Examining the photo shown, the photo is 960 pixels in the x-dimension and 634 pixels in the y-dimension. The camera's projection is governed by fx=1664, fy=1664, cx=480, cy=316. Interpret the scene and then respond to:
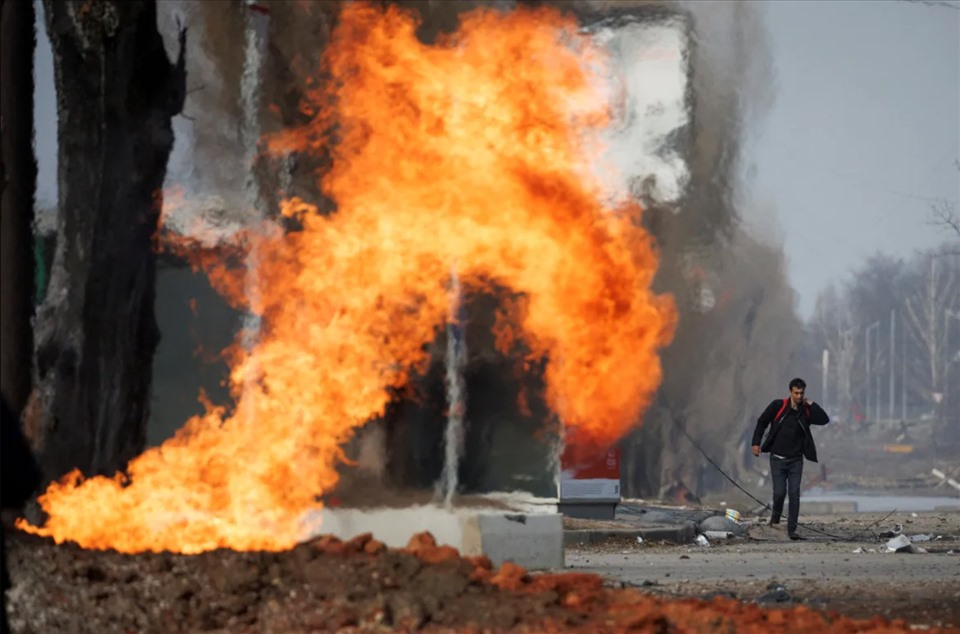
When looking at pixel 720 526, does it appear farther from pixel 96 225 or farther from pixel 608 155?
pixel 96 225

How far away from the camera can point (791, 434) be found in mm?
18359

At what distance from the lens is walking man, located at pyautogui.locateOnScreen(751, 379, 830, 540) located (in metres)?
18.3

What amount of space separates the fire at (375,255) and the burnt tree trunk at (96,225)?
1.56 ft

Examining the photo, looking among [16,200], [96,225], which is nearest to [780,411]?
[96,225]

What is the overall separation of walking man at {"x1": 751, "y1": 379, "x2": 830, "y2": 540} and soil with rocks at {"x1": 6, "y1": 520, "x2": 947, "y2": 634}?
7.82m

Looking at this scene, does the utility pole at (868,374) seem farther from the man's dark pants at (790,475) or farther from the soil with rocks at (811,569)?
the man's dark pants at (790,475)

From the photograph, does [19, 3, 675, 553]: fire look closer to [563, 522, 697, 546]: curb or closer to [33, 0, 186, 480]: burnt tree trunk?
[33, 0, 186, 480]: burnt tree trunk

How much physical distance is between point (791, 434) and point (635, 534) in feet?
7.44

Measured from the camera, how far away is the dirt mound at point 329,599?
9.45 meters

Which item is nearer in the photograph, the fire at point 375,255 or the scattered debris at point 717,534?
the fire at point 375,255

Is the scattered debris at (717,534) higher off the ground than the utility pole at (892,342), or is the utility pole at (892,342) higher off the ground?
the utility pole at (892,342)

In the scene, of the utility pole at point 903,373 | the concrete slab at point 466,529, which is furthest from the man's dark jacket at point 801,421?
the utility pole at point 903,373

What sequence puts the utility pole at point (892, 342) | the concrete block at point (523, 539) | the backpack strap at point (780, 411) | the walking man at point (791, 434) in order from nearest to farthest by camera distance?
Result: the concrete block at point (523, 539)
the walking man at point (791, 434)
the backpack strap at point (780, 411)
the utility pole at point (892, 342)

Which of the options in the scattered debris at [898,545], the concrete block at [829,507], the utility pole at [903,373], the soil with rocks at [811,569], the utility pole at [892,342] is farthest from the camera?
the utility pole at [903,373]
